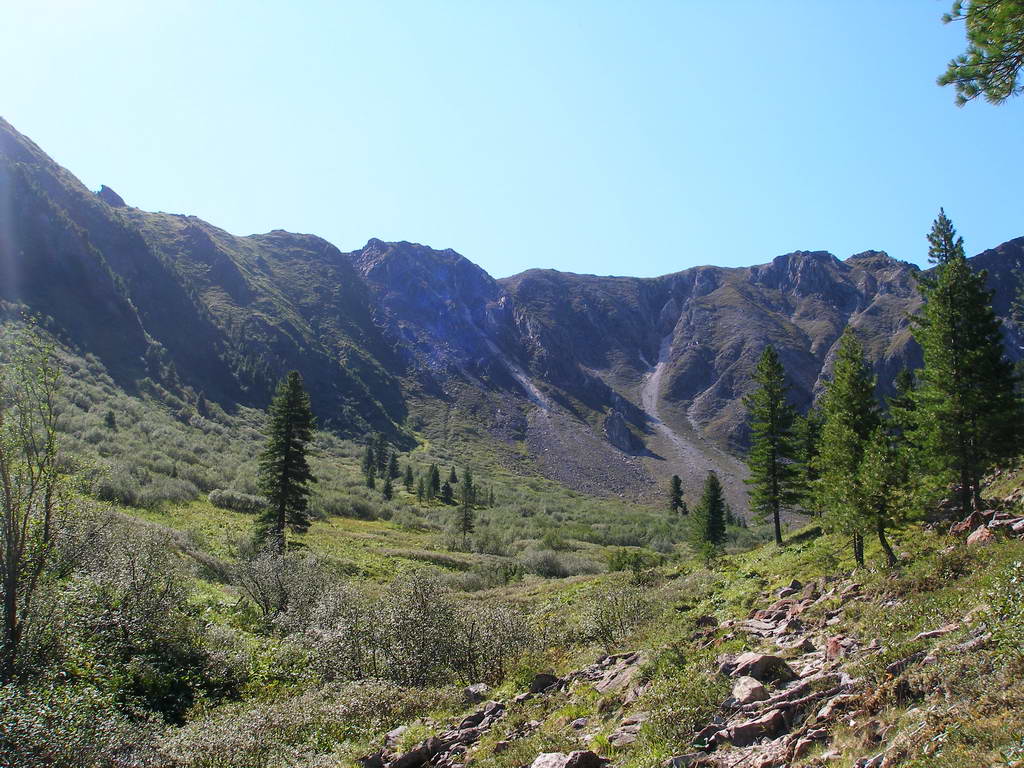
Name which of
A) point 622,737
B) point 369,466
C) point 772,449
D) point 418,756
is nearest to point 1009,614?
point 622,737

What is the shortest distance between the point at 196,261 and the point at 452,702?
21402 cm

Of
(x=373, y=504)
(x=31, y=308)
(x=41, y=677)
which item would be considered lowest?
(x=373, y=504)

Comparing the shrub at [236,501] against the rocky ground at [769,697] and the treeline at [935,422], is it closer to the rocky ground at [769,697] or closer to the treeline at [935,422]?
the rocky ground at [769,697]

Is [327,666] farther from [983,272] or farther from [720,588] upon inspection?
[983,272]

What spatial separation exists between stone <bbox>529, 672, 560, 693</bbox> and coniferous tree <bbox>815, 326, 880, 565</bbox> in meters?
10.2

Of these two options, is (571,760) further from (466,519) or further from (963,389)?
(466,519)

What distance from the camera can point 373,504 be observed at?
79812 mm

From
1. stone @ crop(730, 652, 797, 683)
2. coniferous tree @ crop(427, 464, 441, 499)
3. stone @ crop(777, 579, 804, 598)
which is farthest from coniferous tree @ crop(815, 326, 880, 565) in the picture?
coniferous tree @ crop(427, 464, 441, 499)

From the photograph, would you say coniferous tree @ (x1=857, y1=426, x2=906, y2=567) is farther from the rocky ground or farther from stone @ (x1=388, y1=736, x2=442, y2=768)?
stone @ (x1=388, y1=736, x2=442, y2=768)

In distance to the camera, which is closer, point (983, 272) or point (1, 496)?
point (1, 496)

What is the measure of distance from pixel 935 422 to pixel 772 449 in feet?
47.0

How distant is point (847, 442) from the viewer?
64.3 feet

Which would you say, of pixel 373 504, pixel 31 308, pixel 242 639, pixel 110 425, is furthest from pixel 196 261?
pixel 242 639

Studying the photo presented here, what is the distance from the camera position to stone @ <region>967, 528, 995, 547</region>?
465 inches
